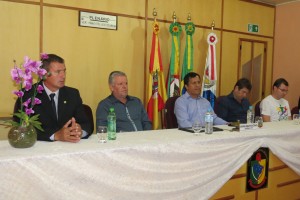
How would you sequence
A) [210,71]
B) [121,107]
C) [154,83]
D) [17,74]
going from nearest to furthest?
[17,74] → [121,107] → [154,83] → [210,71]

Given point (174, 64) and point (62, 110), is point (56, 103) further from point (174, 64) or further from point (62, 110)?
point (174, 64)

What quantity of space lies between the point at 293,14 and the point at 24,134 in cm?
527

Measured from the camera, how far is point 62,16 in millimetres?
3738

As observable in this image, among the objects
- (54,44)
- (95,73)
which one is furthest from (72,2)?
(95,73)

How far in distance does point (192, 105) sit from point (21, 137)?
1.99 metres

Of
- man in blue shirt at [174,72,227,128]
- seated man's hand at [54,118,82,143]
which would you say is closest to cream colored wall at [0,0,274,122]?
man in blue shirt at [174,72,227,128]

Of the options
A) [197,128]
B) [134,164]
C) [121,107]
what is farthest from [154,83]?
[134,164]

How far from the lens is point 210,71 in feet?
15.6

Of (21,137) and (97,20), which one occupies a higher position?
(97,20)

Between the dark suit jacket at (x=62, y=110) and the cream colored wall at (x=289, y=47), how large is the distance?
4.43 m

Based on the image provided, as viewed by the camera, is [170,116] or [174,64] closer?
[170,116]

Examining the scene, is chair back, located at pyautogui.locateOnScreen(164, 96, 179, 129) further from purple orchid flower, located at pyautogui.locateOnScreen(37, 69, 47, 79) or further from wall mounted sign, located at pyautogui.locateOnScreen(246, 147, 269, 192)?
purple orchid flower, located at pyautogui.locateOnScreen(37, 69, 47, 79)

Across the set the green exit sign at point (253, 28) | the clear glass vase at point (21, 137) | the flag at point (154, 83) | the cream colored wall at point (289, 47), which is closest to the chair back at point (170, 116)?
the flag at point (154, 83)

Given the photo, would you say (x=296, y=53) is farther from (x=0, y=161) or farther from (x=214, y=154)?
(x=0, y=161)
